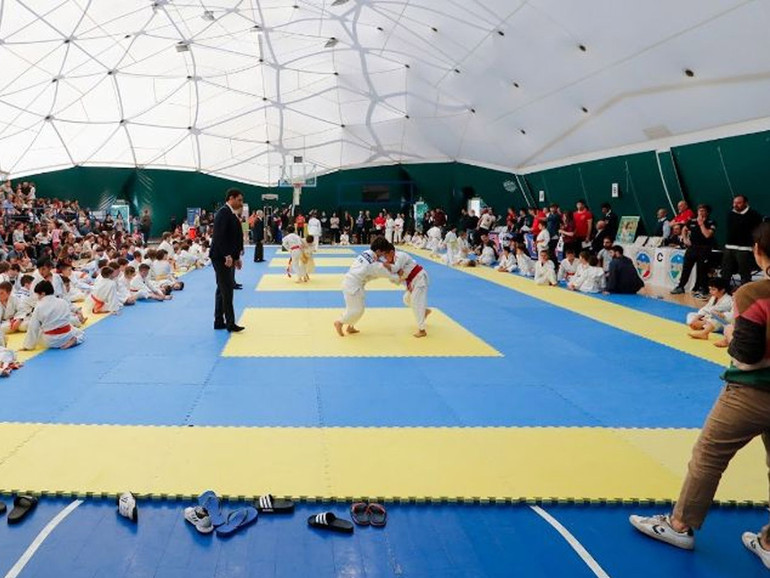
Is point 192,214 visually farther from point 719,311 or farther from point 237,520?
point 237,520

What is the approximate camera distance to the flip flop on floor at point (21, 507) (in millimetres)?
3770

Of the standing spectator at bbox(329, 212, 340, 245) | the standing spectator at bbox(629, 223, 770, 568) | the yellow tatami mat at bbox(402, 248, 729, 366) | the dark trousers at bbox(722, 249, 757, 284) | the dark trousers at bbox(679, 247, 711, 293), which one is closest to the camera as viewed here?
the standing spectator at bbox(629, 223, 770, 568)

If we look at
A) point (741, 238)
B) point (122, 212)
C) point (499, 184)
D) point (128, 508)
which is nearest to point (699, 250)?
point (741, 238)

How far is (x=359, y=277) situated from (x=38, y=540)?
18.7 ft

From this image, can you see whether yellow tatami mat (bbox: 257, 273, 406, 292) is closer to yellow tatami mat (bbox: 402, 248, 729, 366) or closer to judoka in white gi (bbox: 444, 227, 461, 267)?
yellow tatami mat (bbox: 402, 248, 729, 366)

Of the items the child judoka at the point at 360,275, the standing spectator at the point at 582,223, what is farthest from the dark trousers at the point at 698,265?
the child judoka at the point at 360,275

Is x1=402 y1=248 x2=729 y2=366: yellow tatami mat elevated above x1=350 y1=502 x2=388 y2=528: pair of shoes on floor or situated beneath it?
elevated above

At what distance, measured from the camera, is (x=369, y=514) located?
12.8ft

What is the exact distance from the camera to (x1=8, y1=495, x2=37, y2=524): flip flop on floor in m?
3.77

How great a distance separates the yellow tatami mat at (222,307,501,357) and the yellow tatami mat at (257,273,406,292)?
3.25 m

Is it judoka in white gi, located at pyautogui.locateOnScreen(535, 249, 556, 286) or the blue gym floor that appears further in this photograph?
judoka in white gi, located at pyautogui.locateOnScreen(535, 249, 556, 286)

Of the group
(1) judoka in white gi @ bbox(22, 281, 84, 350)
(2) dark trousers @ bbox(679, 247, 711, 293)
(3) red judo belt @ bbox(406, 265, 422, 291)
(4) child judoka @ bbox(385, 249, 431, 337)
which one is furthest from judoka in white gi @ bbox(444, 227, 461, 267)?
(1) judoka in white gi @ bbox(22, 281, 84, 350)

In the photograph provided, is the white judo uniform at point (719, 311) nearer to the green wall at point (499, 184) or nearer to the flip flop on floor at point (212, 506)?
the green wall at point (499, 184)

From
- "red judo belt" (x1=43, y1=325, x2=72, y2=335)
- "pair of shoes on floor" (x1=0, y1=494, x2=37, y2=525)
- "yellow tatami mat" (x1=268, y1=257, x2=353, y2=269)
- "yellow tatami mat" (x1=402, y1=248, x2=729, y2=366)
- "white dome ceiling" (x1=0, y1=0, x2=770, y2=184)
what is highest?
"white dome ceiling" (x1=0, y1=0, x2=770, y2=184)
